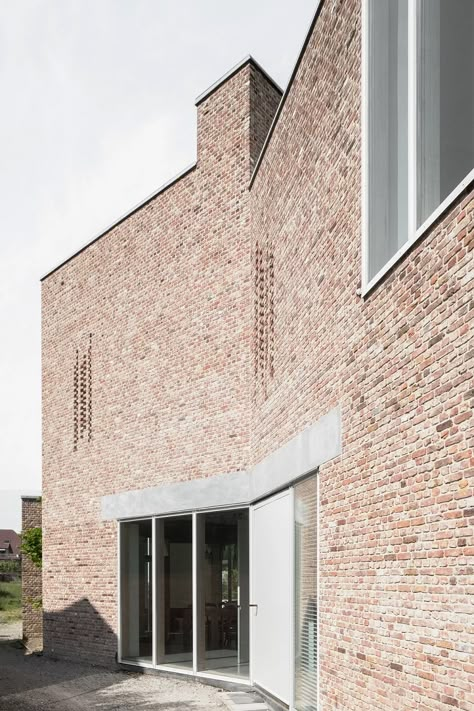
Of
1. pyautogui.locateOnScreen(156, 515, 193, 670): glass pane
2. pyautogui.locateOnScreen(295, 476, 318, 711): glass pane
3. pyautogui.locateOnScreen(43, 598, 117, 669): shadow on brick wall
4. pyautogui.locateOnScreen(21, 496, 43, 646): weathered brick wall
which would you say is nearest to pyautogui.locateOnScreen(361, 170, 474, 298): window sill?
pyautogui.locateOnScreen(295, 476, 318, 711): glass pane

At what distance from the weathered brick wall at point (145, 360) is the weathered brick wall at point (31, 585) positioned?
6262 mm

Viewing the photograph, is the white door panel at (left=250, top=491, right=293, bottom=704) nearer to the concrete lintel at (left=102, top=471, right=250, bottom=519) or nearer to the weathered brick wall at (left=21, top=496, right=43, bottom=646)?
the concrete lintel at (left=102, top=471, right=250, bottom=519)

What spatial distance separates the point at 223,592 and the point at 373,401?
716 cm

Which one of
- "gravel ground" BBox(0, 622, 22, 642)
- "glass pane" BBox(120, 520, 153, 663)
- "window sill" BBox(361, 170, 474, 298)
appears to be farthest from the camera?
"gravel ground" BBox(0, 622, 22, 642)

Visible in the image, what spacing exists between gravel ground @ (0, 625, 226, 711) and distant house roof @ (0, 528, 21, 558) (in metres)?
70.2

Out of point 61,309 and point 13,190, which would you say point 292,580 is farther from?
point 13,190

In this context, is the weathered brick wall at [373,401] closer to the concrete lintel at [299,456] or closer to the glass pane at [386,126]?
the concrete lintel at [299,456]

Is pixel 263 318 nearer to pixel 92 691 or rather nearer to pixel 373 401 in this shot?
pixel 373 401

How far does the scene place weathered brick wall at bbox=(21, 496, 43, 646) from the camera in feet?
79.4

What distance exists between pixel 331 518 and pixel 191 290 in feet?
23.0

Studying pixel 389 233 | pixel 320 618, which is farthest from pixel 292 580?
pixel 389 233

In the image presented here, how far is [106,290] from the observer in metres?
17.3

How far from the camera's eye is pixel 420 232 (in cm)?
634

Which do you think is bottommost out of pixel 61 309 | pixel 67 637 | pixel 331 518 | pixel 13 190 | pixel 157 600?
pixel 67 637
